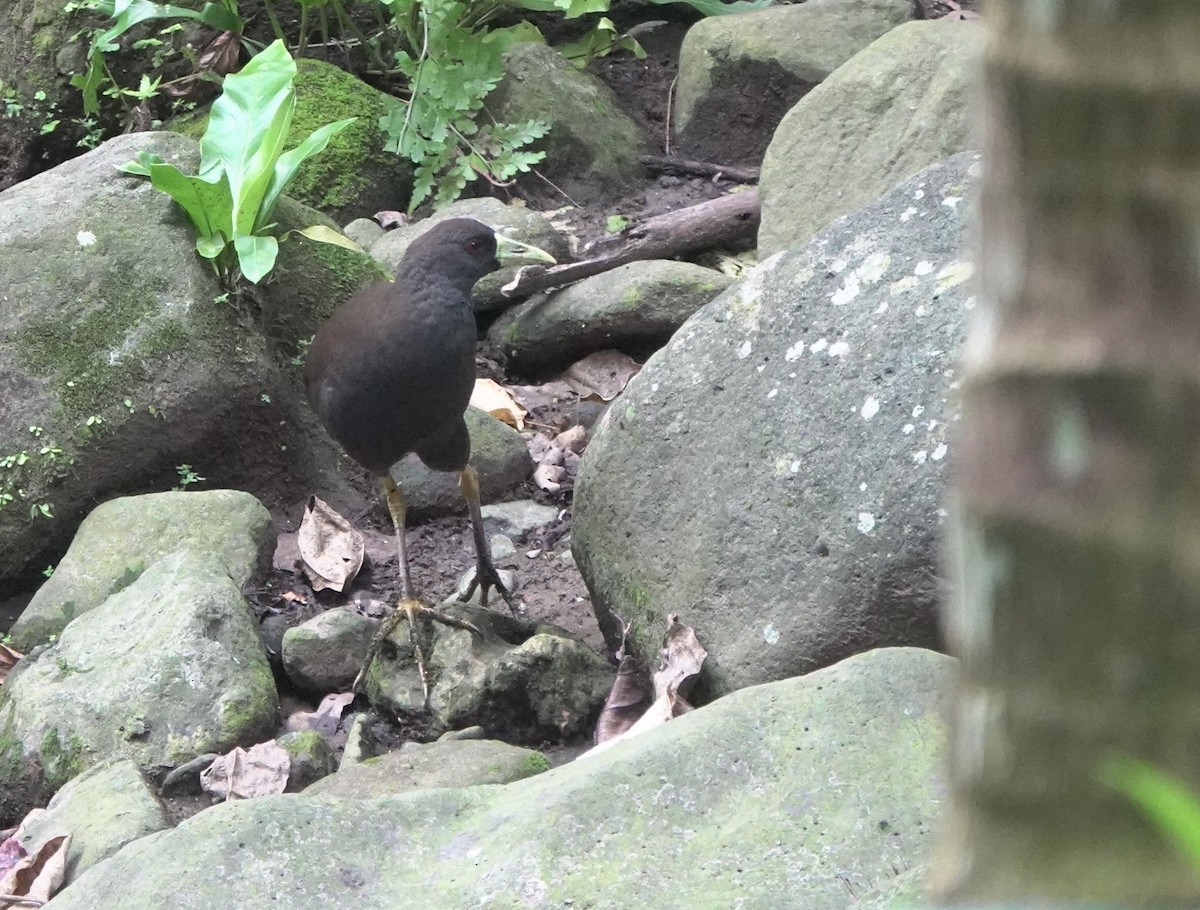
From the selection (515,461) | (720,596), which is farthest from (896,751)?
(515,461)

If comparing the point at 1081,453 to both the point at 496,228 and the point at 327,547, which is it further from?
the point at 496,228

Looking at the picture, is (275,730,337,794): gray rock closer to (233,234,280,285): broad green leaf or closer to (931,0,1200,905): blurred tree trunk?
(233,234,280,285): broad green leaf

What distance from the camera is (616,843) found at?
93.0 inches

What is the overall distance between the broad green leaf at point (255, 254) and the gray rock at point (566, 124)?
2.70 metres

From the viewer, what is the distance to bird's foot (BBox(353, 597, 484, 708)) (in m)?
4.19

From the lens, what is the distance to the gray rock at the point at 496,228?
21.7 ft

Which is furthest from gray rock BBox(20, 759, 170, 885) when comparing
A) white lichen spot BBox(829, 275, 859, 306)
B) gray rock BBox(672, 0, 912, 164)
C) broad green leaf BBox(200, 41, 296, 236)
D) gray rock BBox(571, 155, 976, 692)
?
gray rock BBox(672, 0, 912, 164)

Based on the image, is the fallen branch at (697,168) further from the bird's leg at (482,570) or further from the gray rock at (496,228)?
the bird's leg at (482,570)

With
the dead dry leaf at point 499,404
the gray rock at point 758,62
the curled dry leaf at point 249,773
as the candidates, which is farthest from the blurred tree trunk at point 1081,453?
the gray rock at point 758,62

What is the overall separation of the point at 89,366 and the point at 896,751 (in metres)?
3.86

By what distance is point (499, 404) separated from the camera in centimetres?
624

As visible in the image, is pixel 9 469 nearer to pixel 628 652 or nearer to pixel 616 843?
pixel 628 652

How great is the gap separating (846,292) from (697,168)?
4358 millimetres

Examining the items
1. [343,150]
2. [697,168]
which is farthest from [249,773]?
[697,168]
